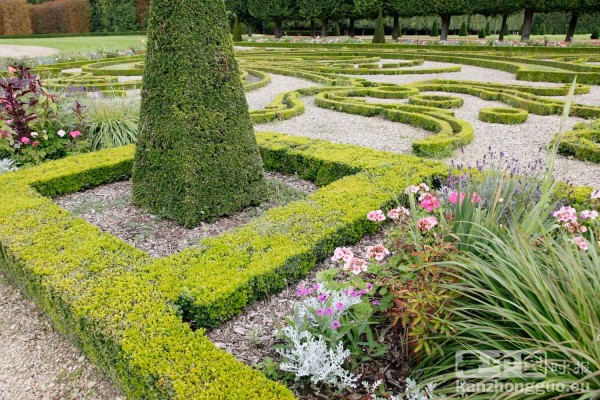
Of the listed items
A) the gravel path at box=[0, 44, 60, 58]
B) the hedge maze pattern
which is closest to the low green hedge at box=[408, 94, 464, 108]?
the hedge maze pattern

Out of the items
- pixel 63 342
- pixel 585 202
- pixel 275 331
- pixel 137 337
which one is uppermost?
pixel 585 202

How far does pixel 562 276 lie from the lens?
241 centimetres

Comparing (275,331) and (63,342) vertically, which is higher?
(275,331)

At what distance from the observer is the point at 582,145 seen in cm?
664

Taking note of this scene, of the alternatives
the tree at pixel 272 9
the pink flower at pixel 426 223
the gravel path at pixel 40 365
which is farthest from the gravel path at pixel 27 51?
the pink flower at pixel 426 223

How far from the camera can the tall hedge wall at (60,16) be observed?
40750mm

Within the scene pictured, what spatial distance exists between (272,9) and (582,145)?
31330mm

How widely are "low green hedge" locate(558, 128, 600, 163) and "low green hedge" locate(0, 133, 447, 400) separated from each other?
2753 millimetres

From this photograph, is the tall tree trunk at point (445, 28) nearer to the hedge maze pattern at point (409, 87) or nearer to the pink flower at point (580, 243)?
the hedge maze pattern at point (409, 87)

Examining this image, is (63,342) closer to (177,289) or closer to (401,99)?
(177,289)

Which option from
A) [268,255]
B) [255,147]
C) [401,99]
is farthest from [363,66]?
[268,255]

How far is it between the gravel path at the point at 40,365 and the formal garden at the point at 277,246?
2 centimetres

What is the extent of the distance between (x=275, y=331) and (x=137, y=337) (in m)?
0.94

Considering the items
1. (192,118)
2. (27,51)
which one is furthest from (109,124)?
(27,51)
